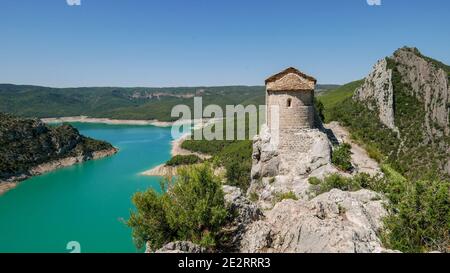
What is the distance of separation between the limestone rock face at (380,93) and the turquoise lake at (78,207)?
32165 mm

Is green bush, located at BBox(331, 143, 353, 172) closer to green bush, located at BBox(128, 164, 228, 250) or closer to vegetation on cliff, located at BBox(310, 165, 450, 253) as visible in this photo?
vegetation on cliff, located at BBox(310, 165, 450, 253)

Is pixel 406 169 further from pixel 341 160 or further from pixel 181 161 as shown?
Answer: pixel 181 161

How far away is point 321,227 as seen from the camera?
967 centimetres

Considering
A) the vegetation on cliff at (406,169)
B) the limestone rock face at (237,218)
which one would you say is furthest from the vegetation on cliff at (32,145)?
the limestone rock face at (237,218)

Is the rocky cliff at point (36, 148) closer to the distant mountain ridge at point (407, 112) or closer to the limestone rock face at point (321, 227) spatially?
the distant mountain ridge at point (407, 112)

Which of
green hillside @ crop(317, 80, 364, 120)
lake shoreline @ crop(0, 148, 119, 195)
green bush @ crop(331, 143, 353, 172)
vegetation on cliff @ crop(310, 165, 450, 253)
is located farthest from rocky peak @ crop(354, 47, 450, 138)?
lake shoreline @ crop(0, 148, 119, 195)

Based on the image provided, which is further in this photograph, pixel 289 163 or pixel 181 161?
pixel 181 161

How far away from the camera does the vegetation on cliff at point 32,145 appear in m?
73.6

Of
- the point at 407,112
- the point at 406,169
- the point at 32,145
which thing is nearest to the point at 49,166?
the point at 32,145

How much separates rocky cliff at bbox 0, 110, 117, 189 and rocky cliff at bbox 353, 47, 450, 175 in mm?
69460

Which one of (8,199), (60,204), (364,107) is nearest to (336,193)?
(364,107)

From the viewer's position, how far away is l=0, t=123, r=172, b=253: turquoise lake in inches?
1660

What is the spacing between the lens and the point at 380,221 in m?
11.6

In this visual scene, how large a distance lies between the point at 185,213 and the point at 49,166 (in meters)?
83.6
